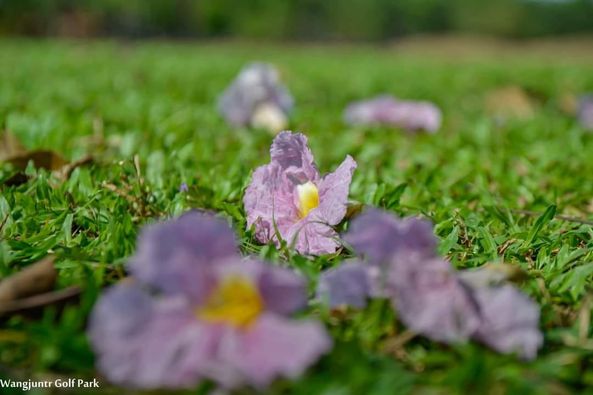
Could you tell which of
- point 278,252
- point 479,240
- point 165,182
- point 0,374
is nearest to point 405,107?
point 165,182

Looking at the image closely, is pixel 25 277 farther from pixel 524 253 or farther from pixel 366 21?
pixel 366 21

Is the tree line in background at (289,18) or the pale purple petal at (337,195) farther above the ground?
the pale purple petal at (337,195)

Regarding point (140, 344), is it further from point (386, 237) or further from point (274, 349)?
point (386, 237)

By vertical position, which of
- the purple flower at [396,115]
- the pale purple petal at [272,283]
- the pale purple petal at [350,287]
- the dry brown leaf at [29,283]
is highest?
the pale purple petal at [272,283]

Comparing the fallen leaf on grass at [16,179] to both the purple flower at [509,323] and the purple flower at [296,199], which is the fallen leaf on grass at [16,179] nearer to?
the purple flower at [296,199]

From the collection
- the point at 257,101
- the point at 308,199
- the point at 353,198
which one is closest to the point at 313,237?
the point at 308,199

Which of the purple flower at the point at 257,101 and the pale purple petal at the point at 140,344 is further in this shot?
the purple flower at the point at 257,101

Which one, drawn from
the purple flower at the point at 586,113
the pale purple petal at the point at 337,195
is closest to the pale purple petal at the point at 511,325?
the pale purple petal at the point at 337,195

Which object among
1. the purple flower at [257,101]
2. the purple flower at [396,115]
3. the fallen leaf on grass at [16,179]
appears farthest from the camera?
the purple flower at [396,115]
